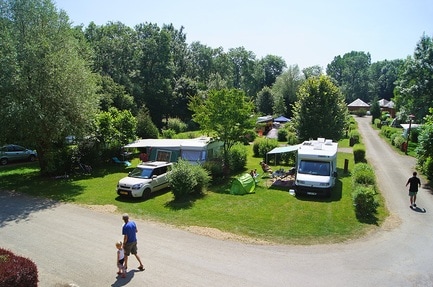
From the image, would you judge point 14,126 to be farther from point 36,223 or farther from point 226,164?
point 226,164

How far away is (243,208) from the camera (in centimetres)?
1603

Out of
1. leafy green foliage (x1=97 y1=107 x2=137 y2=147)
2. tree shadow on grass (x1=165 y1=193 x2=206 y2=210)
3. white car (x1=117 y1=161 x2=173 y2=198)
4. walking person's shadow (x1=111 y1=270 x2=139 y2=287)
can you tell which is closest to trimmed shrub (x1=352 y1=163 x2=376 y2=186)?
tree shadow on grass (x1=165 y1=193 x2=206 y2=210)

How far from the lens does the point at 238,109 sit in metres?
22.7

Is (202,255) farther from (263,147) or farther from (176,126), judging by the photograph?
(176,126)

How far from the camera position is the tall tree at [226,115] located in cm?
2256

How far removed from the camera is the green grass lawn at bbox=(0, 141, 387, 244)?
43.5ft

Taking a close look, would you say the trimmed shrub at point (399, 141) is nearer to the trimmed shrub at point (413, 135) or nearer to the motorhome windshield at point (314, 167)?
the trimmed shrub at point (413, 135)

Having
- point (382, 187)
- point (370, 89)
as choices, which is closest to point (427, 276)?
point (382, 187)

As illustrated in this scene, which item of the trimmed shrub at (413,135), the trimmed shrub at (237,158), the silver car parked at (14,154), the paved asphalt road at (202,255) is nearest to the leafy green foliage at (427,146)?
the paved asphalt road at (202,255)

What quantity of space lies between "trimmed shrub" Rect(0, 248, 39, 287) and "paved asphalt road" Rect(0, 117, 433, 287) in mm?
1478

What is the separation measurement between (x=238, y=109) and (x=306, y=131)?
7.02m

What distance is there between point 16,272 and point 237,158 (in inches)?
707

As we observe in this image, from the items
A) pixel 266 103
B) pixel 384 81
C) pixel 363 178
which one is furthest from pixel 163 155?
pixel 384 81

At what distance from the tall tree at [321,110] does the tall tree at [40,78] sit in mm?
15499
